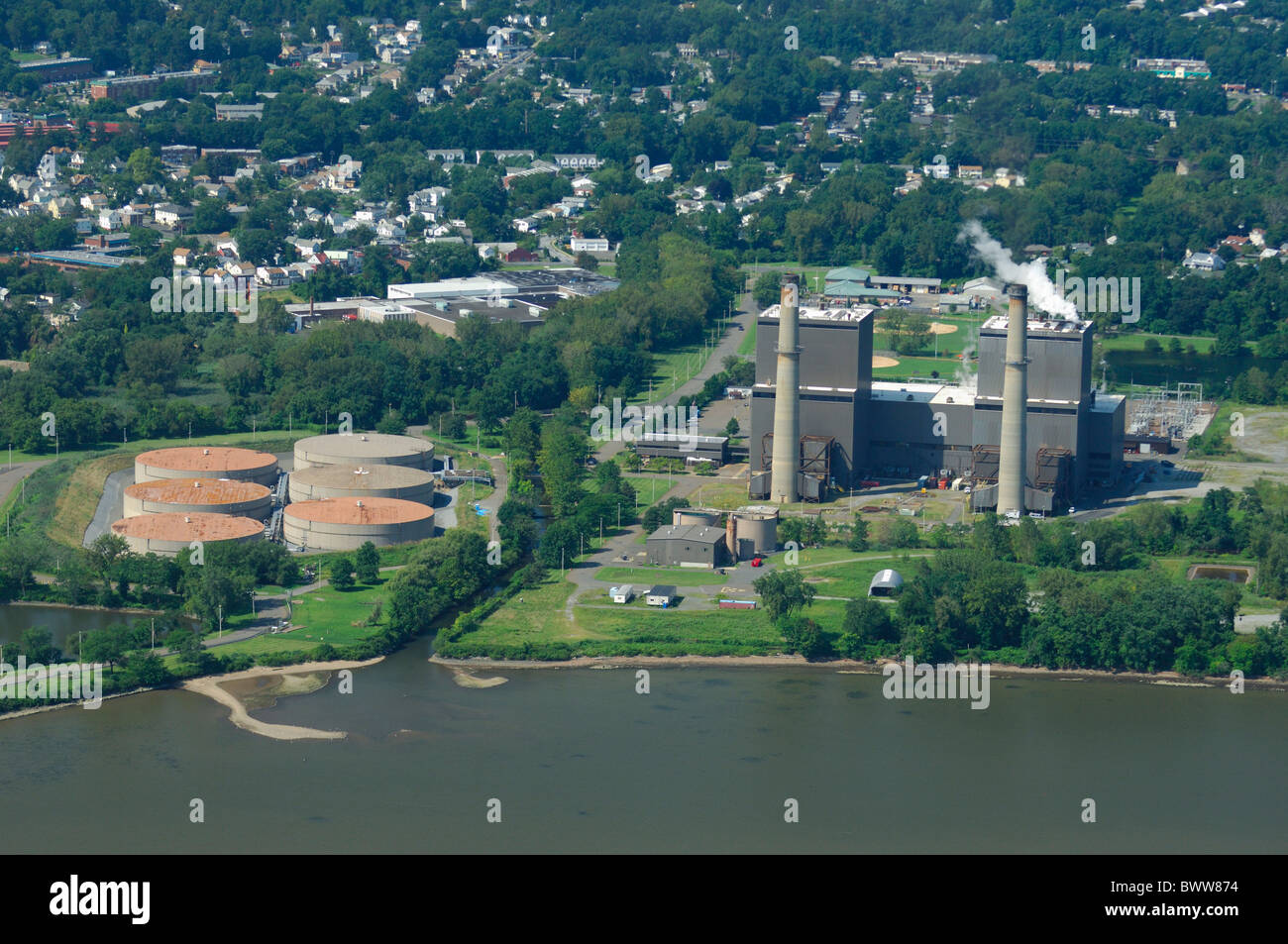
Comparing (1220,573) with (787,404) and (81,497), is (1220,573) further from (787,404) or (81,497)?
(81,497)

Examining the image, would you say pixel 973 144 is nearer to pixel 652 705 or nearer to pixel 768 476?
pixel 768 476

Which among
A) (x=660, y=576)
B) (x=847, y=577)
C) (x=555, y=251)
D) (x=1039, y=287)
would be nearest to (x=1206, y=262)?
(x=555, y=251)

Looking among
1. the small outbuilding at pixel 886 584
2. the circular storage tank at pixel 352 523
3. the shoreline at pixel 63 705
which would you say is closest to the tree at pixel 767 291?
the circular storage tank at pixel 352 523

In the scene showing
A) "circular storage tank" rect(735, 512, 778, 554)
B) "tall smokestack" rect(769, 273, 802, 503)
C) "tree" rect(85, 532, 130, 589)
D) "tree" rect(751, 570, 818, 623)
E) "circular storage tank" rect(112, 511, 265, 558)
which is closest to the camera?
"tree" rect(751, 570, 818, 623)

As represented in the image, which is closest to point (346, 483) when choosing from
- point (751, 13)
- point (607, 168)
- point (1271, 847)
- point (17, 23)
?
point (1271, 847)

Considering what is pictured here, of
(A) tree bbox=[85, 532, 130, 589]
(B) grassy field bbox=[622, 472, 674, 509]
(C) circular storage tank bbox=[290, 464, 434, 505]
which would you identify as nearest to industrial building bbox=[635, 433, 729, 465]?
(B) grassy field bbox=[622, 472, 674, 509]

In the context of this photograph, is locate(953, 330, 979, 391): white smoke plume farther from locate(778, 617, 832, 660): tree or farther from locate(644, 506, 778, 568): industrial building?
locate(778, 617, 832, 660): tree
